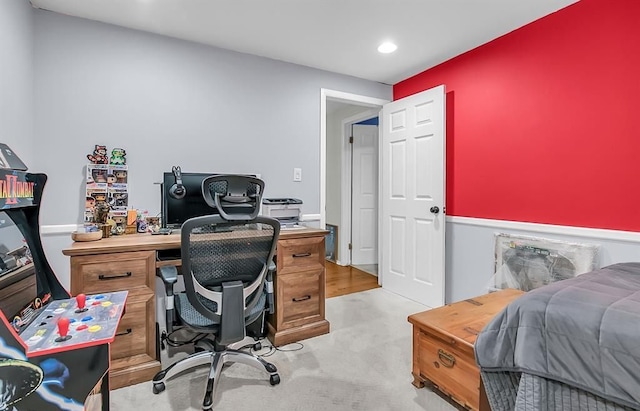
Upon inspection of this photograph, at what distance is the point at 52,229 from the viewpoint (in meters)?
2.21

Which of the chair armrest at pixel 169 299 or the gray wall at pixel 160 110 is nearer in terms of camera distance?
the chair armrest at pixel 169 299

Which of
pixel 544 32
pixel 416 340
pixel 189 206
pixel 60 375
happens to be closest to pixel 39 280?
pixel 60 375

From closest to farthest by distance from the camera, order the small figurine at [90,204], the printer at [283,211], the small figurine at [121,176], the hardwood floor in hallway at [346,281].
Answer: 1. the small figurine at [90,204]
2. the small figurine at [121,176]
3. the printer at [283,211]
4. the hardwood floor in hallway at [346,281]

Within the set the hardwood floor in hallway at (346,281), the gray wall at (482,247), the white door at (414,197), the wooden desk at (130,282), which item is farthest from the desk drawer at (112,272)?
the gray wall at (482,247)

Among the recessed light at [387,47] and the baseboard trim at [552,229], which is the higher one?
the recessed light at [387,47]

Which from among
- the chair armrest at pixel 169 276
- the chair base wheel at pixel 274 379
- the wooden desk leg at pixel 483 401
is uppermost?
the chair armrest at pixel 169 276

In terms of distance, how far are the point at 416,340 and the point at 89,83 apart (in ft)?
9.19

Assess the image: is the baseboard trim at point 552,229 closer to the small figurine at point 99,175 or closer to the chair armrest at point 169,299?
the chair armrest at point 169,299

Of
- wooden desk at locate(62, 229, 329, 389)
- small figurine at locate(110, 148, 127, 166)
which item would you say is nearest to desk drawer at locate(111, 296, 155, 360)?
wooden desk at locate(62, 229, 329, 389)

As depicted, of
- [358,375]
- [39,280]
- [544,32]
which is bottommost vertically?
[358,375]

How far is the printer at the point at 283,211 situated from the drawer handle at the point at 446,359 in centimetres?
147

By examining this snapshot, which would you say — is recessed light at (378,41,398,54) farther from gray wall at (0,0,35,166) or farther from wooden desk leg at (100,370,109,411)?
wooden desk leg at (100,370,109,411)

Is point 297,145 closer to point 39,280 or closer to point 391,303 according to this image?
point 391,303

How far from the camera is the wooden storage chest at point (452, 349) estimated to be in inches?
60.9
